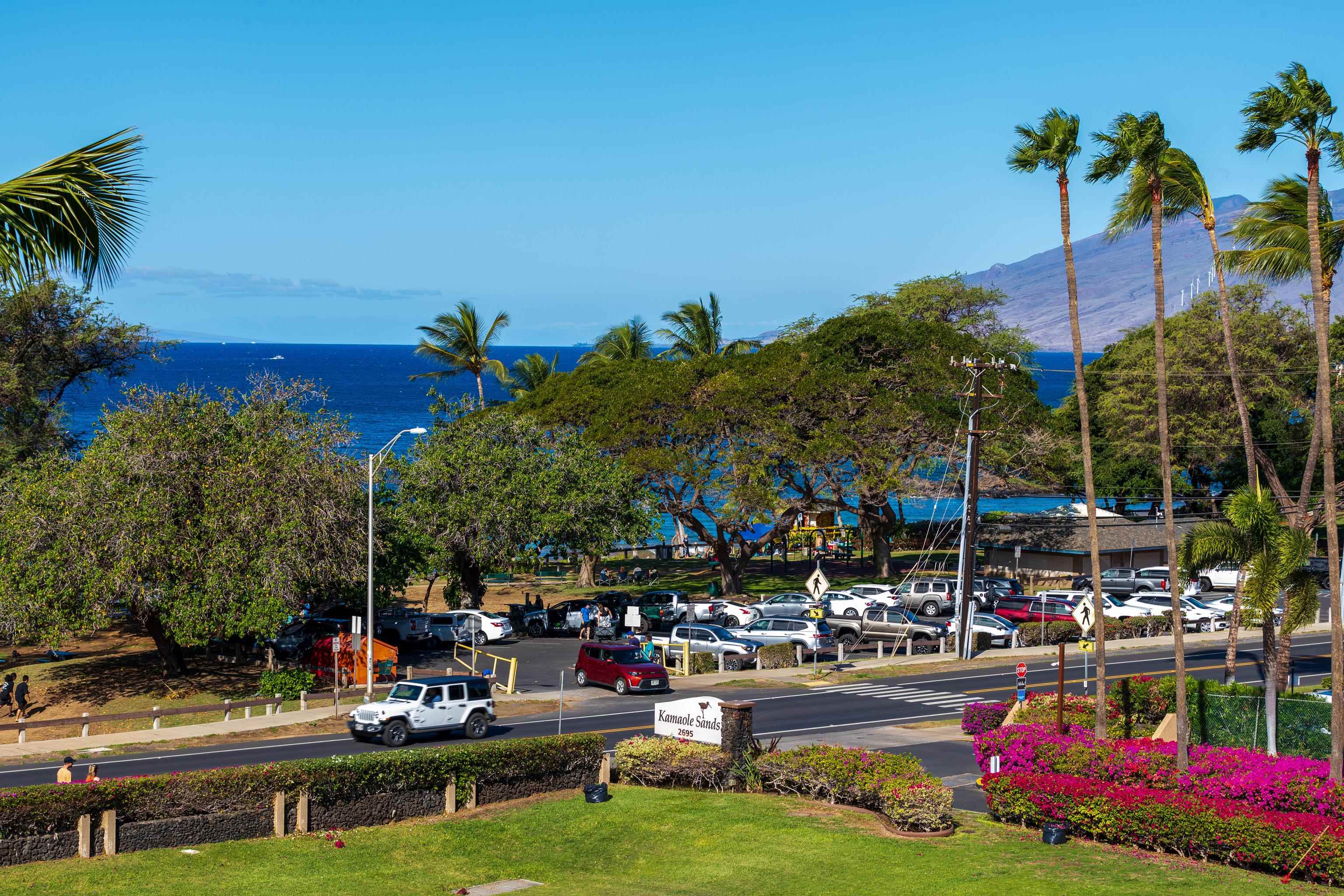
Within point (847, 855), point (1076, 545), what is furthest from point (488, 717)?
point (1076, 545)

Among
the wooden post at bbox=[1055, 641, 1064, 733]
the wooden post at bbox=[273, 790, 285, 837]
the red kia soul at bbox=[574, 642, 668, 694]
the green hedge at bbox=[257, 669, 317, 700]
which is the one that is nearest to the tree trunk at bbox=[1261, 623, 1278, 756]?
the wooden post at bbox=[1055, 641, 1064, 733]

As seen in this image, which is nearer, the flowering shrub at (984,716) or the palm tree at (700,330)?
the flowering shrub at (984,716)

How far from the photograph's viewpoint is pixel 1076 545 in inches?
2648

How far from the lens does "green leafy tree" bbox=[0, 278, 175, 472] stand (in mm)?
51625

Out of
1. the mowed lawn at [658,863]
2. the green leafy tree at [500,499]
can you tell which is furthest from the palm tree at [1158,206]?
the green leafy tree at [500,499]

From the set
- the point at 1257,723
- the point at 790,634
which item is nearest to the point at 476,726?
the point at 790,634

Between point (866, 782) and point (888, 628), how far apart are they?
28.0m

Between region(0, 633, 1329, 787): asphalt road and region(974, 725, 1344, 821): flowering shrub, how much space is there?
364cm

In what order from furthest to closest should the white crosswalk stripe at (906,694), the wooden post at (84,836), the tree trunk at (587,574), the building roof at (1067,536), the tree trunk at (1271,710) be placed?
the tree trunk at (587,574) < the building roof at (1067,536) < the white crosswalk stripe at (906,694) < the tree trunk at (1271,710) < the wooden post at (84,836)

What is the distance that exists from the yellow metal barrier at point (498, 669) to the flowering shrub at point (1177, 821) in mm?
19968

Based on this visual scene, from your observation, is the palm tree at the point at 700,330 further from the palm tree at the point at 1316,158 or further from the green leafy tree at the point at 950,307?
the palm tree at the point at 1316,158

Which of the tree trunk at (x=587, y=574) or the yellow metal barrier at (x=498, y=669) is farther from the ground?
the tree trunk at (x=587, y=574)

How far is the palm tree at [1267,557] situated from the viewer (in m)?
24.8

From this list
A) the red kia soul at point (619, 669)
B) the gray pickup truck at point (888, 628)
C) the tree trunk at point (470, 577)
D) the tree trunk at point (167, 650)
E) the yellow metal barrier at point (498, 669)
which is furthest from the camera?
the tree trunk at point (470, 577)
